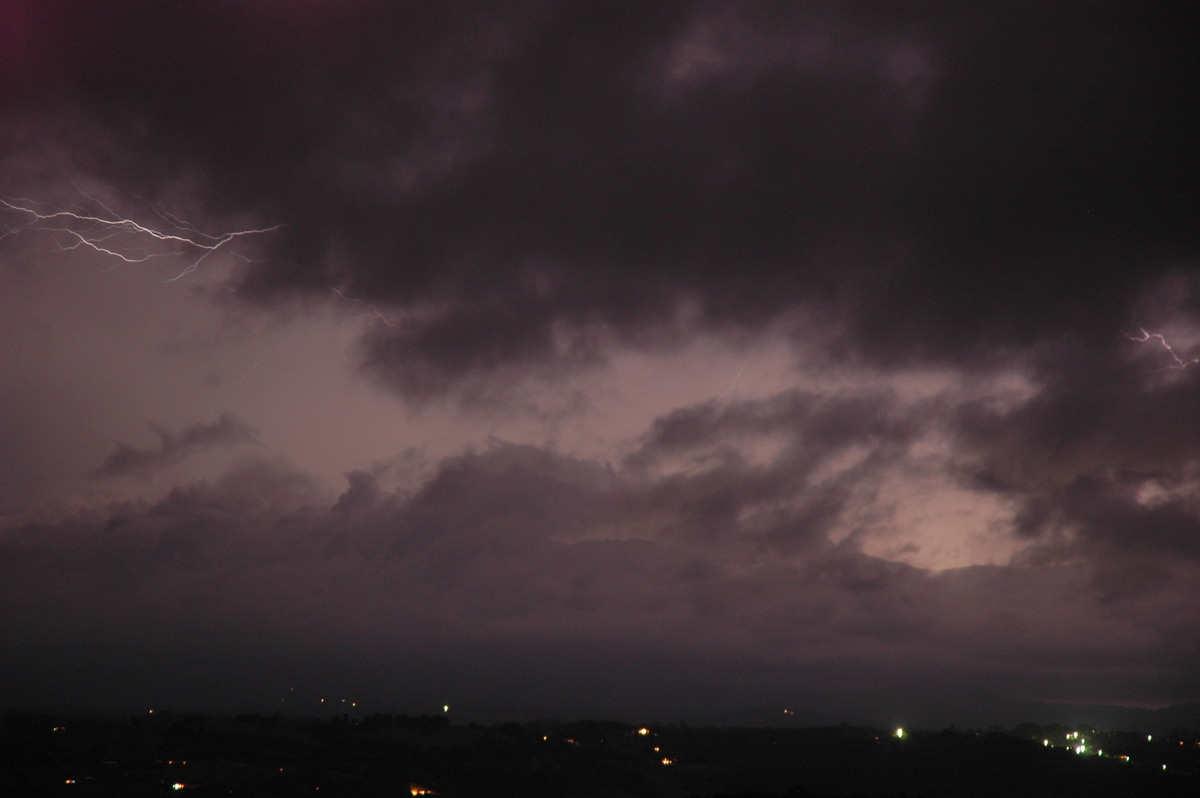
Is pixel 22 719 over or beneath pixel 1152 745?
over

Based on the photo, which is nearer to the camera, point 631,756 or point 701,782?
point 701,782

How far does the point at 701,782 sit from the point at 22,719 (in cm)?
7137

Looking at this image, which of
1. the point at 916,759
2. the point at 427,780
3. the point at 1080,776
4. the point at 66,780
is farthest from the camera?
the point at 916,759

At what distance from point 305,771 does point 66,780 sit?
19.3 metres

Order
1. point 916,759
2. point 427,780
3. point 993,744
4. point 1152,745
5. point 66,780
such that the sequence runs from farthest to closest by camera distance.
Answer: point 1152,745 < point 993,744 < point 916,759 < point 427,780 < point 66,780

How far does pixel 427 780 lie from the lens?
3433 inches

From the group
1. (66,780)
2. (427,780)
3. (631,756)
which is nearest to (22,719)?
(66,780)

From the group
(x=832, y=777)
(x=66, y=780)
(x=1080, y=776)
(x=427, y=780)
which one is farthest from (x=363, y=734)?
(x=1080, y=776)

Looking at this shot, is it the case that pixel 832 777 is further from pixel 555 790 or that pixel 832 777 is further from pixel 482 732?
pixel 482 732

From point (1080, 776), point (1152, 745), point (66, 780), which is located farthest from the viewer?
point (1152, 745)

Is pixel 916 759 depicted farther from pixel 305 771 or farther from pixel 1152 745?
pixel 305 771

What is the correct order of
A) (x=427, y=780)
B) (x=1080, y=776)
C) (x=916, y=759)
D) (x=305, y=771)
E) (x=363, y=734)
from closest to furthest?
(x=305, y=771) < (x=427, y=780) < (x=1080, y=776) < (x=363, y=734) < (x=916, y=759)

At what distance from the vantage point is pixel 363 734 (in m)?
103

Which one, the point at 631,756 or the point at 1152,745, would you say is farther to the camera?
the point at 1152,745
